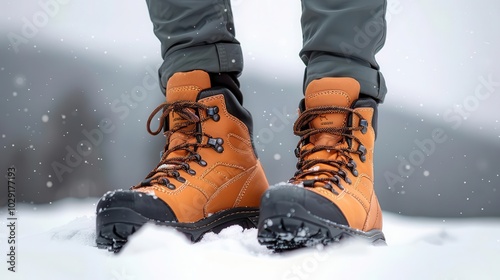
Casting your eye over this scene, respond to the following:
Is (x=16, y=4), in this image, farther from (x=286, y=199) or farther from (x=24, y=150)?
(x=286, y=199)

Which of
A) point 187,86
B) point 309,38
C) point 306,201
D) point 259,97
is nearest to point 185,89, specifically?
point 187,86

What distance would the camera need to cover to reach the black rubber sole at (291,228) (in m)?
0.82

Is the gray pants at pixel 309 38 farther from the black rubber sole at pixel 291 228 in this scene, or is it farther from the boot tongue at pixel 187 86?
the black rubber sole at pixel 291 228

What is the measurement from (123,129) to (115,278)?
150 cm

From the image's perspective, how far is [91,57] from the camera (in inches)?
88.3

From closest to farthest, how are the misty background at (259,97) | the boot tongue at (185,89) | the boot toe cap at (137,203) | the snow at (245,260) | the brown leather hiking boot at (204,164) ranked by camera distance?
the snow at (245,260) → the boot toe cap at (137,203) → the brown leather hiking boot at (204,164) → the boot tongue at (185,89) → the misty background at (259,97)

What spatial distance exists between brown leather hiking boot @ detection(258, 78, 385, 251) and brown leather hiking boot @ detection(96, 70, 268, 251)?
0.43 ft

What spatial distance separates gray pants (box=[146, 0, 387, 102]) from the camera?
1.06 meters

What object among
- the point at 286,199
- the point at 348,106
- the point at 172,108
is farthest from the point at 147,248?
the point at 348,106

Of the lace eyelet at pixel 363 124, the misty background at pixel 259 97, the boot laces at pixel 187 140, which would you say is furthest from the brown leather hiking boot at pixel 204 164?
the misty background at pixel 259 97

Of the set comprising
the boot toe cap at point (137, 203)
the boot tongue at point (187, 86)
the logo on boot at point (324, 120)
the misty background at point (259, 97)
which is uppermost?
the boot tongue at point (187, 86)

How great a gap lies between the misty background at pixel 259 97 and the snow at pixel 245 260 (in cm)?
112

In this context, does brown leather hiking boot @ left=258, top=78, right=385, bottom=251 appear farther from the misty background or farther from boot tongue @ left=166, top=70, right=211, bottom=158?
the misty background

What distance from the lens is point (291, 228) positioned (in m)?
0.82
